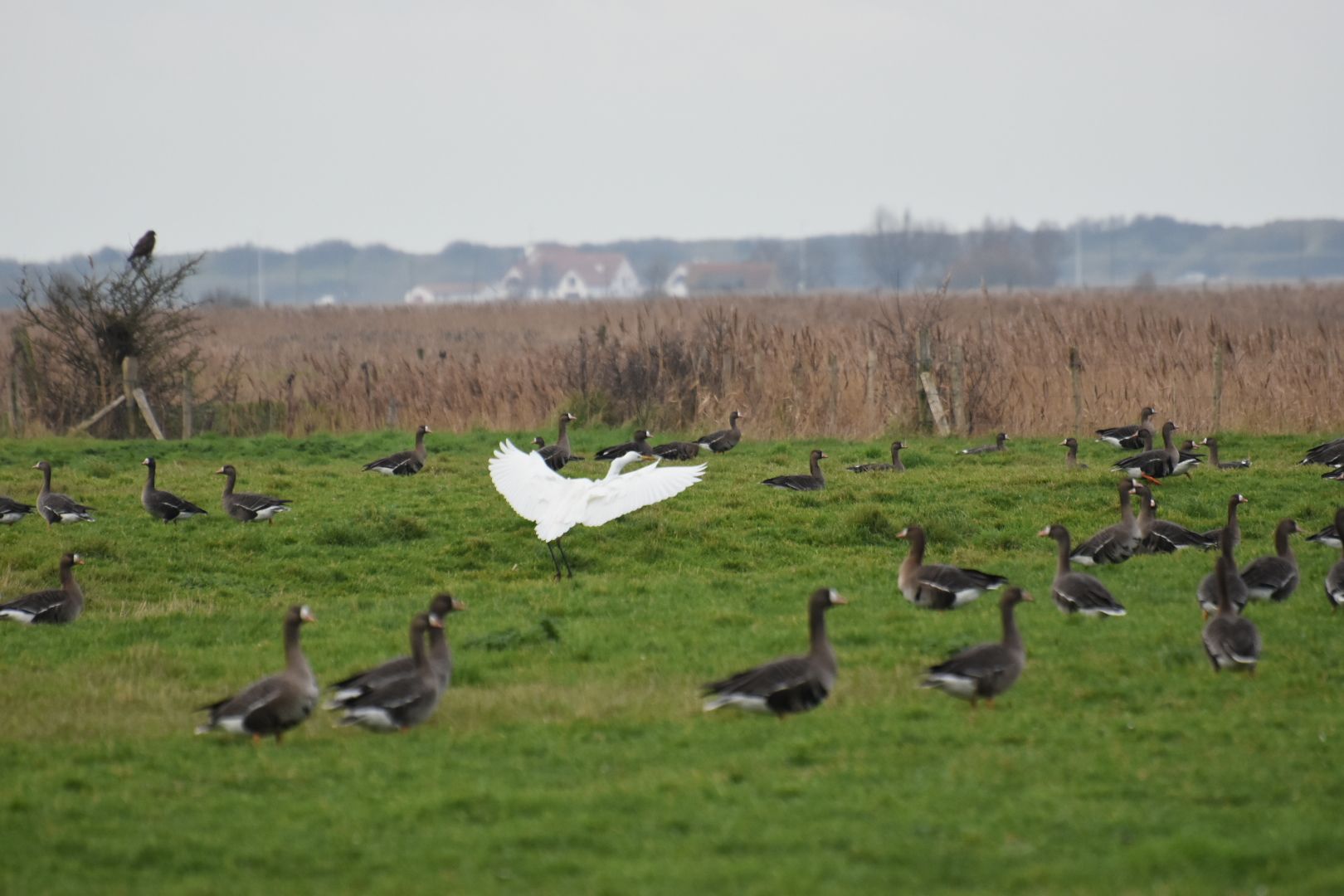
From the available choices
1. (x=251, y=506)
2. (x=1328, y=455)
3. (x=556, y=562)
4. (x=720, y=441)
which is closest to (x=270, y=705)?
(x=556, y=562)

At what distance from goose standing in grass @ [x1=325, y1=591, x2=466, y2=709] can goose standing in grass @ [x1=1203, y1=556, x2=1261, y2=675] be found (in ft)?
18.6

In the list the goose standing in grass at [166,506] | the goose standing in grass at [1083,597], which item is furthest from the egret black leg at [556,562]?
the goose standing in grass at [1083,597]

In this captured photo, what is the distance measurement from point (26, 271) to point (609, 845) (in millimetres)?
30457

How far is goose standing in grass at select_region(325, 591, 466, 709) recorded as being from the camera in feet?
32.7

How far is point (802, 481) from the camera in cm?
2094

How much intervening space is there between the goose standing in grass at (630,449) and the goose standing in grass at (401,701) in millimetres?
15291

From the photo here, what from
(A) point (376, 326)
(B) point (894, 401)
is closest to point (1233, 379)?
(B) point (894, 401)

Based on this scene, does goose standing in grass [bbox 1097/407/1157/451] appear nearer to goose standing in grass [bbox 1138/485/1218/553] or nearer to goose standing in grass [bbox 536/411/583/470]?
goose standing in grass [bbox 1138/485/1218/553]

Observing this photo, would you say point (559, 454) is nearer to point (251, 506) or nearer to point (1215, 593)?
point (251, 506)

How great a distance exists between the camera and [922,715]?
10.1 meters

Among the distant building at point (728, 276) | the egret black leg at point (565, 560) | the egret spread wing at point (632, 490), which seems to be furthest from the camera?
the distant building at point (728, 276)

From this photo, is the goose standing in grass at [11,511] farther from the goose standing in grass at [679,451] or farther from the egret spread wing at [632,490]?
the goose standing in grass at [679,451]

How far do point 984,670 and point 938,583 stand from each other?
12.4 feet

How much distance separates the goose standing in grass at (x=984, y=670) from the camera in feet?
32.7
